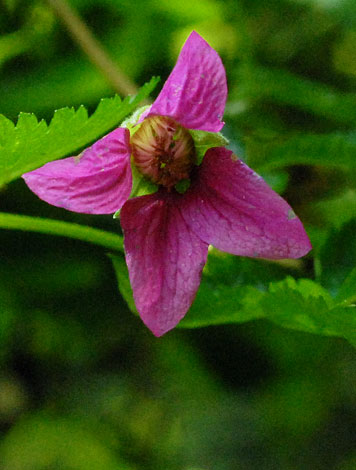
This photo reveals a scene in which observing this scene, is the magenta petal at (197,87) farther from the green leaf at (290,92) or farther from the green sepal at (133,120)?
the green leaf at (290,92)

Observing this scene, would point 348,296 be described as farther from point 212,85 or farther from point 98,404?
point 98,404

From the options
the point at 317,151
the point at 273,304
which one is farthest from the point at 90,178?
the point at 317,151

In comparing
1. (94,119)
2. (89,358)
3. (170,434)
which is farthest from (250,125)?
(170,434)

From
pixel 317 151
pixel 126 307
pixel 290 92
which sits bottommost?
pixel 126 307

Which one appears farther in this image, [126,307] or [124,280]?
[126,307]

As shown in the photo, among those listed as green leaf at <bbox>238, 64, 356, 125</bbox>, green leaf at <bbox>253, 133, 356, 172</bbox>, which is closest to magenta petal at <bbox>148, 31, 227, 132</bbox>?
green leaf at <bbox>253, 133, 356, 172</bbox>

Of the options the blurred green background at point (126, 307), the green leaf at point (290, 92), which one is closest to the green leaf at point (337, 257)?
the blurred green background at point (126, 307)

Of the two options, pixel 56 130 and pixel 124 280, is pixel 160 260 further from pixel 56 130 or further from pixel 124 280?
pixel 56 130
